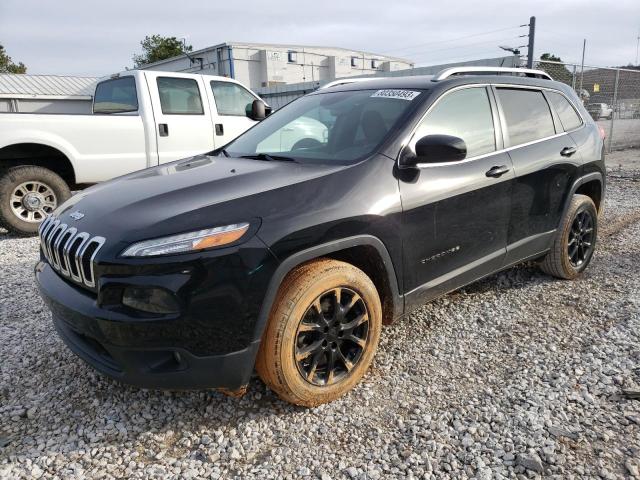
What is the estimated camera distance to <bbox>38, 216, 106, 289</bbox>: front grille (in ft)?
7.08

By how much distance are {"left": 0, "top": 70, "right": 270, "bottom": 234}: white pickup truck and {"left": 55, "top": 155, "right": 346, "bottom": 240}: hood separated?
206 centimetres

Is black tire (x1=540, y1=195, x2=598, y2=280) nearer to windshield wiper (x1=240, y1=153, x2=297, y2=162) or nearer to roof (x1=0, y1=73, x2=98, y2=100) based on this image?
windshield wiper (x1=240, y1=153, x2=297, y2=162)

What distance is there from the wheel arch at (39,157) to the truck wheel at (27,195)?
0.16m

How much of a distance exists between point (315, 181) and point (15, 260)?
13.6 ft

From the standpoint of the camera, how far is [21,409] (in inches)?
100

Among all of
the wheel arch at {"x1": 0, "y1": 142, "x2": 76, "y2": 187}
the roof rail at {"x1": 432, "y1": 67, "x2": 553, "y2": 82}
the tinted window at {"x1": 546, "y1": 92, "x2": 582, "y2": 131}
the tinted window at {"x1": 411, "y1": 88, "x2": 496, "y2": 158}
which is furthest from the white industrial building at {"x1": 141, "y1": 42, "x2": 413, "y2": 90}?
the tinted window at {"x1": 411, "y1": 88, "x2": 496, "y2": 158}

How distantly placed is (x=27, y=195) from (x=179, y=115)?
7.11 feet

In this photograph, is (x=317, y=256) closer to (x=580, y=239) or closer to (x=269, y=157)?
(x=269, y=157)

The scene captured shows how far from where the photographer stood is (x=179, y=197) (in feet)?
7.77

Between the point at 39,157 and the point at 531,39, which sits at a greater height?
the point at 531,39

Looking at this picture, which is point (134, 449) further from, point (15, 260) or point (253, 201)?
point (15, 260)

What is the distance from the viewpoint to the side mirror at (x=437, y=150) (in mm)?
2619

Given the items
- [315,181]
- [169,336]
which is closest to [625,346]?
[315,181]

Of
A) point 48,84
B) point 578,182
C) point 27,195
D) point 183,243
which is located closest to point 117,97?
point 27,195
